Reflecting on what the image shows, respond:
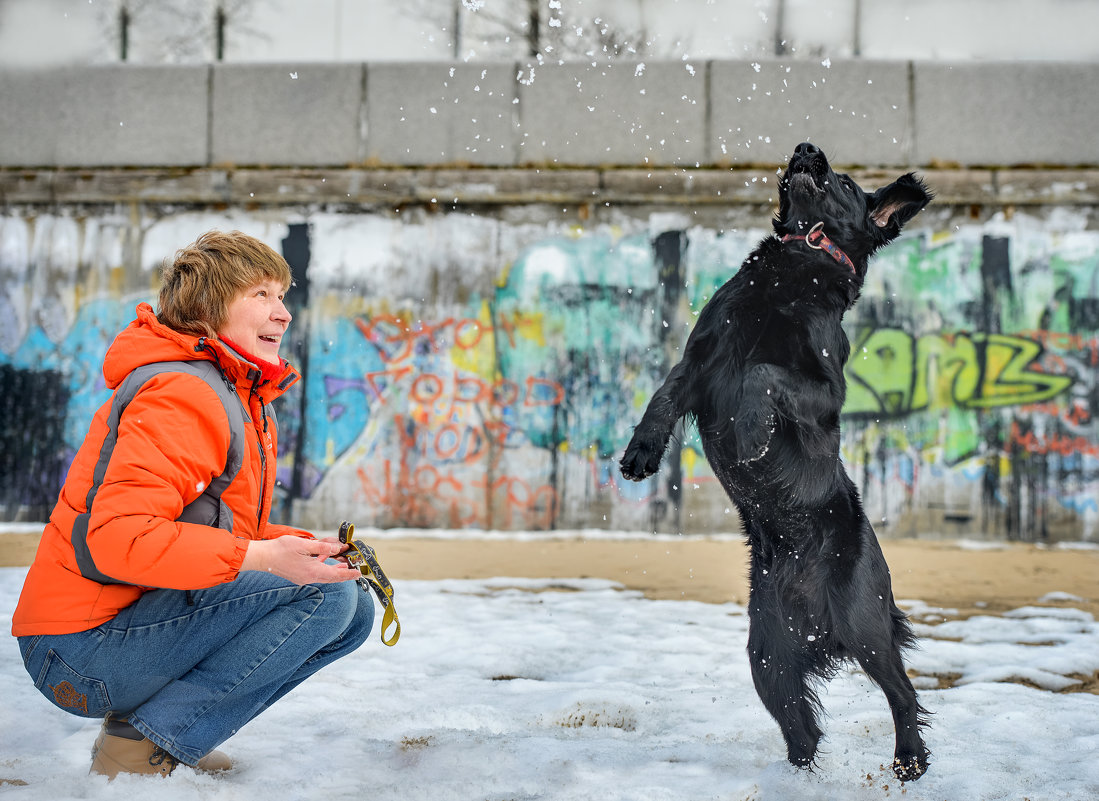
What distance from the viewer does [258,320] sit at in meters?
1.95

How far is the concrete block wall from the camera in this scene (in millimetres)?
7266

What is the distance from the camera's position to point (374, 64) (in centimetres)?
746

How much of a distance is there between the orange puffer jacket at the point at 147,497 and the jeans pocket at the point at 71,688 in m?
0.09

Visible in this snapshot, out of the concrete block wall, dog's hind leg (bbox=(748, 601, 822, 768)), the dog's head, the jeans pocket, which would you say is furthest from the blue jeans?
the concrete block wall

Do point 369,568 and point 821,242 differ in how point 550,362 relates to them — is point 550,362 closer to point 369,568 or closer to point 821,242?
point 821,242

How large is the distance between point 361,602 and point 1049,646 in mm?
3276

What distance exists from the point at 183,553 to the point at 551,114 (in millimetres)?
6549

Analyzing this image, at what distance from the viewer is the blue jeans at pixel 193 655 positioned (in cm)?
171

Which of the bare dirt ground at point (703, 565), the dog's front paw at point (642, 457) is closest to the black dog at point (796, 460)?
the dog's front paw at point (642, 457)

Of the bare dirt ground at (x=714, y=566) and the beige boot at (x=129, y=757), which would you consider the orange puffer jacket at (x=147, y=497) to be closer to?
the beige boot at (x=129, y=757)

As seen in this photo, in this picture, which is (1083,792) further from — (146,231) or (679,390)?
(146,231)

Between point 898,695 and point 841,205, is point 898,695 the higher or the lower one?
the lower one

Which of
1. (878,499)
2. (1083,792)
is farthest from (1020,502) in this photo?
(1083,792)

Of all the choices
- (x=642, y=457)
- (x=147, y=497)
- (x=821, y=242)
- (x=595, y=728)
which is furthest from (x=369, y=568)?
(x=821, y=242)
